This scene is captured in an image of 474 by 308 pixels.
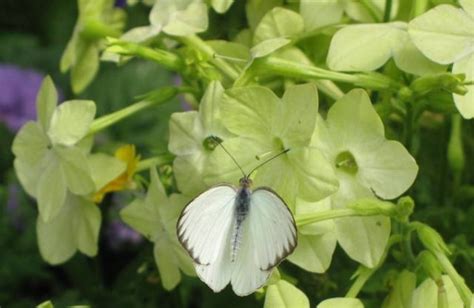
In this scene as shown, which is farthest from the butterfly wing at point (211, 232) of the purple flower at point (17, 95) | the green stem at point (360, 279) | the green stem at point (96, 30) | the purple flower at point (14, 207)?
the purple flower at point (17, 95)

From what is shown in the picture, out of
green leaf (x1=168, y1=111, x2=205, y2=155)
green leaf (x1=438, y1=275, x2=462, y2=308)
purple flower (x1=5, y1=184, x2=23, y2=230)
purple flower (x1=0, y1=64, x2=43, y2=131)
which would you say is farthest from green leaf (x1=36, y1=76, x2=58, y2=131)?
purple flower (x1=0, y1=64, x2=43, y2=131)

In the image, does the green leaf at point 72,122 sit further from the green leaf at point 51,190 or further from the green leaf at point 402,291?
the green leaf at point 402,291

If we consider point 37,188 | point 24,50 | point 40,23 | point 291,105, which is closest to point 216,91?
point 291,105

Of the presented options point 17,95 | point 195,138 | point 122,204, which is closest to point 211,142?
point 195,138

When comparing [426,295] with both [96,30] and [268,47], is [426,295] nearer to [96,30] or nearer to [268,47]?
[268,47]

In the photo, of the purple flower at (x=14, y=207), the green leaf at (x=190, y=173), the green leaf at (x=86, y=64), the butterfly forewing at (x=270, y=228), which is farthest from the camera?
the purple flower at (x=14, y=207)

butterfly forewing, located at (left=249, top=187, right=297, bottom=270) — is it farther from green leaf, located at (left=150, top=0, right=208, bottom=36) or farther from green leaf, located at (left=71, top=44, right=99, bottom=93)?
green leaf, located at (left=71, top=44, right=99, bottom=93)
